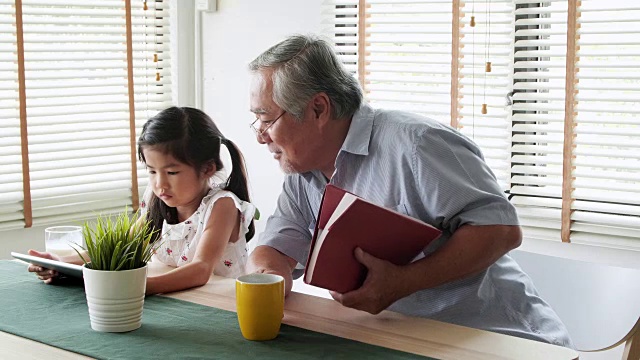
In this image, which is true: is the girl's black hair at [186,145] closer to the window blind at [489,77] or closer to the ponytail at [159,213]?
the ponytail at [159,213]

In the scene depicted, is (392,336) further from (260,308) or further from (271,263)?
(271,263)

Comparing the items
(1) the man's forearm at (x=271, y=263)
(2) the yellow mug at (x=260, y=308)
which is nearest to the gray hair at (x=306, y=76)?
(1) the man's forearm at (x=271, y=263)

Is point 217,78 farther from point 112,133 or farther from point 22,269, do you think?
point 22,269

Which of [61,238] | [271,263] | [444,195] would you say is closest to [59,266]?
[61,238]

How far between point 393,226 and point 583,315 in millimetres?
→ 772

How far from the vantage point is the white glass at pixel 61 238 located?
2148 millimetres

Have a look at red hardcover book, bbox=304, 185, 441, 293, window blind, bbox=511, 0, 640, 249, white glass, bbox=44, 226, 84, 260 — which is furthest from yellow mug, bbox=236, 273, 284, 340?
window blind, bbox=511, 0, 640, 249

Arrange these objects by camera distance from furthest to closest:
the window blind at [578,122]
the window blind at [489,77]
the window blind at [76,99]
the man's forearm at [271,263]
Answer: the window blind at [76,99]
the window blind at [489,77]
the window blind at [578,122]
the man's forearm at [271,263]

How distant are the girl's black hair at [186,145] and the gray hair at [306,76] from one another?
0.52 m

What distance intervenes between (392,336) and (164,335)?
0.44 m

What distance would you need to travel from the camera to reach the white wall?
12.4 feet

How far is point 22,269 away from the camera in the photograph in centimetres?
220

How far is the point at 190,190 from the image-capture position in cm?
250

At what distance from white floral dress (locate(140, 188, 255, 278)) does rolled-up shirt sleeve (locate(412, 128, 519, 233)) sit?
0.72 metres
